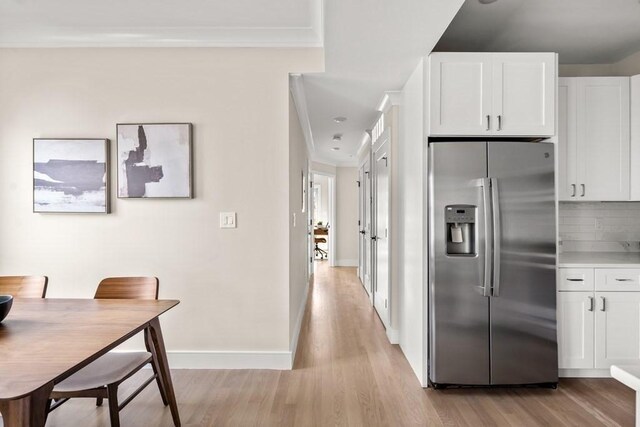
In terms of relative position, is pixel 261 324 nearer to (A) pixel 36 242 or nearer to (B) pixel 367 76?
(A) pixel 36 242

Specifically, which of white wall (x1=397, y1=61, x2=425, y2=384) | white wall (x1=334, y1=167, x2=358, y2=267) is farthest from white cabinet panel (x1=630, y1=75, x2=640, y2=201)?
white wall (x1=334, y1=167, x2=358, y2=267)

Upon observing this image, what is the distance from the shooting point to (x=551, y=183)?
2.45 meters

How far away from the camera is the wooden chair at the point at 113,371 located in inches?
63.5

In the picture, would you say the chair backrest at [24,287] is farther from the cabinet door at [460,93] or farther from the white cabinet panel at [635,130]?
the white cabinet panel at [635,130]

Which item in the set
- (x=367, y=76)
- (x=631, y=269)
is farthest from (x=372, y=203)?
(x=631, y=269)

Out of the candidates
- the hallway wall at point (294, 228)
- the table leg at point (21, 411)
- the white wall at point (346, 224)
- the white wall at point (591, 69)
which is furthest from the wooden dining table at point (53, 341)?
the white wall at point (346, 224)

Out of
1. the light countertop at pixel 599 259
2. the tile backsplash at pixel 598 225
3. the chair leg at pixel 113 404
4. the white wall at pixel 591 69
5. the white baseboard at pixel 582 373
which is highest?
the white wall at pixel 591 69

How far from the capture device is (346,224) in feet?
26.2

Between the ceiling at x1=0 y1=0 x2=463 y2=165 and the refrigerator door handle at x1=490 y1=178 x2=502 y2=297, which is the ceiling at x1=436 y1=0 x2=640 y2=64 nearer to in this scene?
the ceiling at x1=0 y1=0 x2=463 y2=165

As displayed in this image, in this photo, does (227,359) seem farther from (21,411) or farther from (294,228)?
(21,411)

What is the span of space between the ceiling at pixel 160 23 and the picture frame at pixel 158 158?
722mm

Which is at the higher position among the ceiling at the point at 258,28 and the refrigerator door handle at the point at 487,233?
the ceiling at the point at 258,28

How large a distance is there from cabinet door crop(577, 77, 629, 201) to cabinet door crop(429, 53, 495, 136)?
954mm

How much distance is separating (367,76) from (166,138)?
1.77 meters
